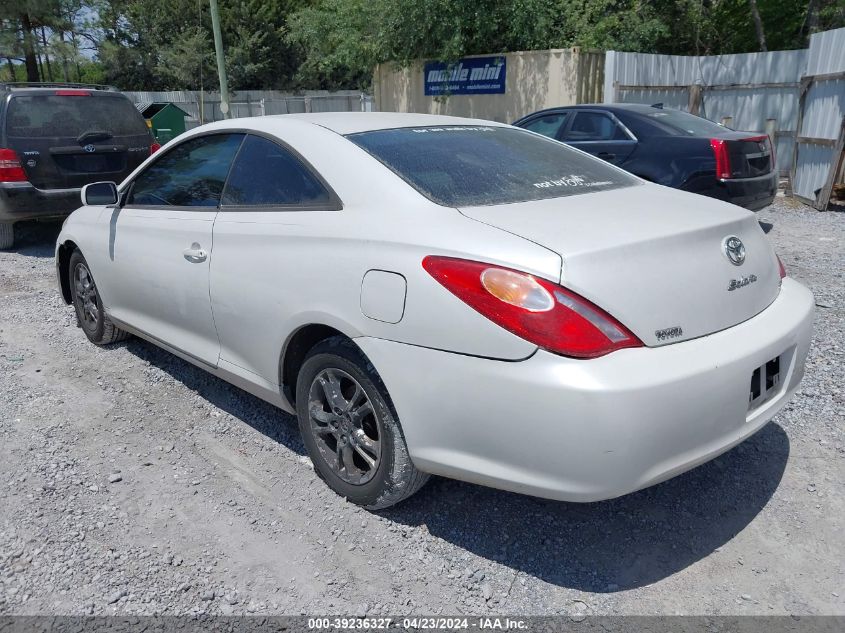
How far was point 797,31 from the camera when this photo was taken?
1912 centimetres

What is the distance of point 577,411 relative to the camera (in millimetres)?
2264

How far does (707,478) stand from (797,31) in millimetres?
19762

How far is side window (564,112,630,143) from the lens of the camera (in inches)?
336

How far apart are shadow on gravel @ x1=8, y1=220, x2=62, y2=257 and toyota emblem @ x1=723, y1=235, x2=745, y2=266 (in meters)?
7.58

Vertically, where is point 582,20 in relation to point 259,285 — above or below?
above

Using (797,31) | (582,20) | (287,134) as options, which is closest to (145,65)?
(582,20)

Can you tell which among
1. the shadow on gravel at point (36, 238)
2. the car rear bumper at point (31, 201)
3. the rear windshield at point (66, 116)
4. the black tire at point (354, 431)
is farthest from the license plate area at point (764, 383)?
the shadow on gravel at point (36, 238)

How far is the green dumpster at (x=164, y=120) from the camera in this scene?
54.5 feet

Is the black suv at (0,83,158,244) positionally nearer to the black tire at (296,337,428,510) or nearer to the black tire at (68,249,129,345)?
the black tire at (68,249,129,345)

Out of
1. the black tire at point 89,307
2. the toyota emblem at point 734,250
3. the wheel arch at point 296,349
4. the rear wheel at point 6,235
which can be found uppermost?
the toyota emblem at point 734,250

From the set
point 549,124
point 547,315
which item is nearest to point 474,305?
point 547,315

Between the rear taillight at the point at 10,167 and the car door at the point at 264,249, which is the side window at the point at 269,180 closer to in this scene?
the car door at the point at 264,249

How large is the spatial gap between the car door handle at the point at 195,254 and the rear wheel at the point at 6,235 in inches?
234

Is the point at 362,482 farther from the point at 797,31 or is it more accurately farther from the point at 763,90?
the point at 797,31
